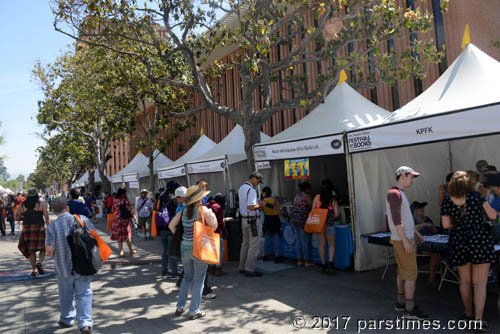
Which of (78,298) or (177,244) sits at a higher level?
(177,244)

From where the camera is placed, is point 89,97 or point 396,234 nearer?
point 396,234

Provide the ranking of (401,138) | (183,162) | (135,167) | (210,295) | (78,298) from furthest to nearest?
(135,167), (183,162), (210,295), (401,138), (78,298)

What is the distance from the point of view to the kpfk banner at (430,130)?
478 centimetres

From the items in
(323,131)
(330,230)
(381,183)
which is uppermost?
(323,131)

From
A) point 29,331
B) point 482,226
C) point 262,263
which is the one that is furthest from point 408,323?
point 29,331

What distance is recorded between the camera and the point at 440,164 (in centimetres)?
797

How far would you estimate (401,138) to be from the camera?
→ 19.1 ft

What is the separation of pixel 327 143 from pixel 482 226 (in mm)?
3283

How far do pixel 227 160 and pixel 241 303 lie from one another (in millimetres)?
5348

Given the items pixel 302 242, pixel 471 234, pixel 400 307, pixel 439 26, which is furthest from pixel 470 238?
pixel 439 26

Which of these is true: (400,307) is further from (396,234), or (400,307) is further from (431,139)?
(431,139)

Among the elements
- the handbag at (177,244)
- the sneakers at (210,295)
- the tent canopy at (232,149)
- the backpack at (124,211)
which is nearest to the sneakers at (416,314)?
the sneakers at (210,295)

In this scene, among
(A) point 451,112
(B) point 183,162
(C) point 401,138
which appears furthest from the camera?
(B) point 183,162

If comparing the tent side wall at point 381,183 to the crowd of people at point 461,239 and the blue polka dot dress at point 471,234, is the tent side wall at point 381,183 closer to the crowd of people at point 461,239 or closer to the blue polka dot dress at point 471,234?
the crowd of people at point 461,239
